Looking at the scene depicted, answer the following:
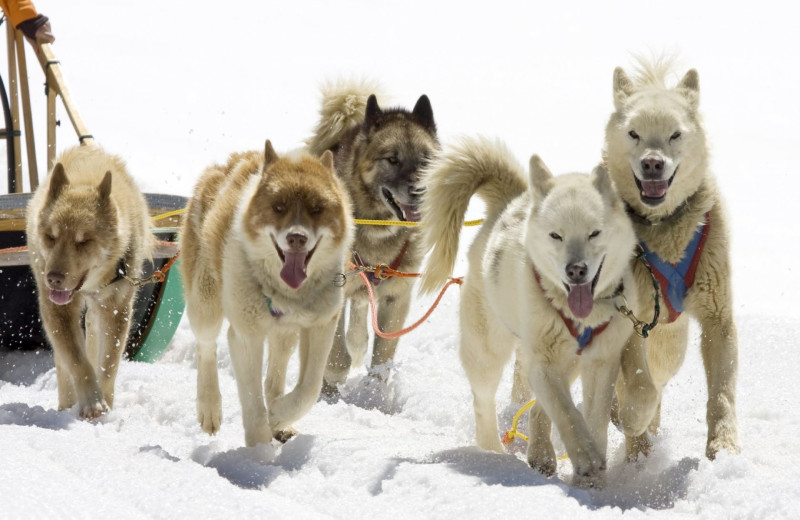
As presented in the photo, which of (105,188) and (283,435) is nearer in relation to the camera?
(283,435)

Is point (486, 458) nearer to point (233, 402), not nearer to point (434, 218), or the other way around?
point (434, 218)

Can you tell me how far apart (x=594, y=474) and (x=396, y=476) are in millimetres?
772

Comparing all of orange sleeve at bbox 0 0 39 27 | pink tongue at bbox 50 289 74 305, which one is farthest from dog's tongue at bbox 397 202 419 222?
orange sleeve at bbox 0 0 39 27

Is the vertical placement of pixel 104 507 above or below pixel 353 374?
above

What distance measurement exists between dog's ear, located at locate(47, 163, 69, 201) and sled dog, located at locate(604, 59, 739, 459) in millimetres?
2694

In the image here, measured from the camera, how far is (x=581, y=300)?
4270 millimetres

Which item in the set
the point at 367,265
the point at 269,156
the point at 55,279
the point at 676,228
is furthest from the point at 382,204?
the point at 676,228

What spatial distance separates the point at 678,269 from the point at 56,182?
10.0 ft

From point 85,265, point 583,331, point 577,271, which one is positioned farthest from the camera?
point 85,265

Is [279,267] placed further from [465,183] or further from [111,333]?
[111,333]

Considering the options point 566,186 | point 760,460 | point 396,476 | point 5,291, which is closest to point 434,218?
point 566,186

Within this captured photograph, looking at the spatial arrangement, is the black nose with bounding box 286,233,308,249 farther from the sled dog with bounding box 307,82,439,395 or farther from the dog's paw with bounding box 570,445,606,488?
the sled dog with bounding box 307,82,439,395

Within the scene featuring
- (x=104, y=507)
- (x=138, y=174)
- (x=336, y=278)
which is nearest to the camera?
(x=104, y=507)

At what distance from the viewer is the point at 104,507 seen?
3512mm
